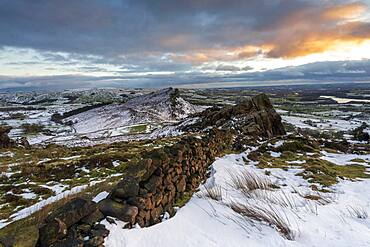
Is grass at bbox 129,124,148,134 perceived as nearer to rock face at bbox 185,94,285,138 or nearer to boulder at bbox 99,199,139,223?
rock face at bbox 185,94,285,138

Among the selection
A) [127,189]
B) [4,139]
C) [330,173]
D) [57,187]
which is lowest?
[4,139]

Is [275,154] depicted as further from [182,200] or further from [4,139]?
[4,139]

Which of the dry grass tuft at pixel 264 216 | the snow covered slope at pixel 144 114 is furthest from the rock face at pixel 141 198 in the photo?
the snow covered slope at pixel 144 114

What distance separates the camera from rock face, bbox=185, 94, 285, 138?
28844 millimetres

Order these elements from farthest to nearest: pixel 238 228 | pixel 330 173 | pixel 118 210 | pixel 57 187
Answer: pixel 330 173 < pixel 57 187 < pixel 238 228 < pixel 118 210

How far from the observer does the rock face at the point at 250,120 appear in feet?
94.6

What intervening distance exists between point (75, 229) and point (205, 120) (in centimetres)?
3501

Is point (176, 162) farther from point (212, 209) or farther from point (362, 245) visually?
point (362, 245)

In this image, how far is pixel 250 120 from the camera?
1189 inches

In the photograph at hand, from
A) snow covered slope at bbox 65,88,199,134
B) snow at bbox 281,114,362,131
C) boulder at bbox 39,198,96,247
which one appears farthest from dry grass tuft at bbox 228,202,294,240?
snow at bbox 281,114,362,131

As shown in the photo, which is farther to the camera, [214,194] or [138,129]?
[138,129]

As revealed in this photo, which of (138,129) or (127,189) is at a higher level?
(127,189)

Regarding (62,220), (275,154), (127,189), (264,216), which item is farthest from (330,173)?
(62,220)

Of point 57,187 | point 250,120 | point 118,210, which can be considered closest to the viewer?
point 118,210
